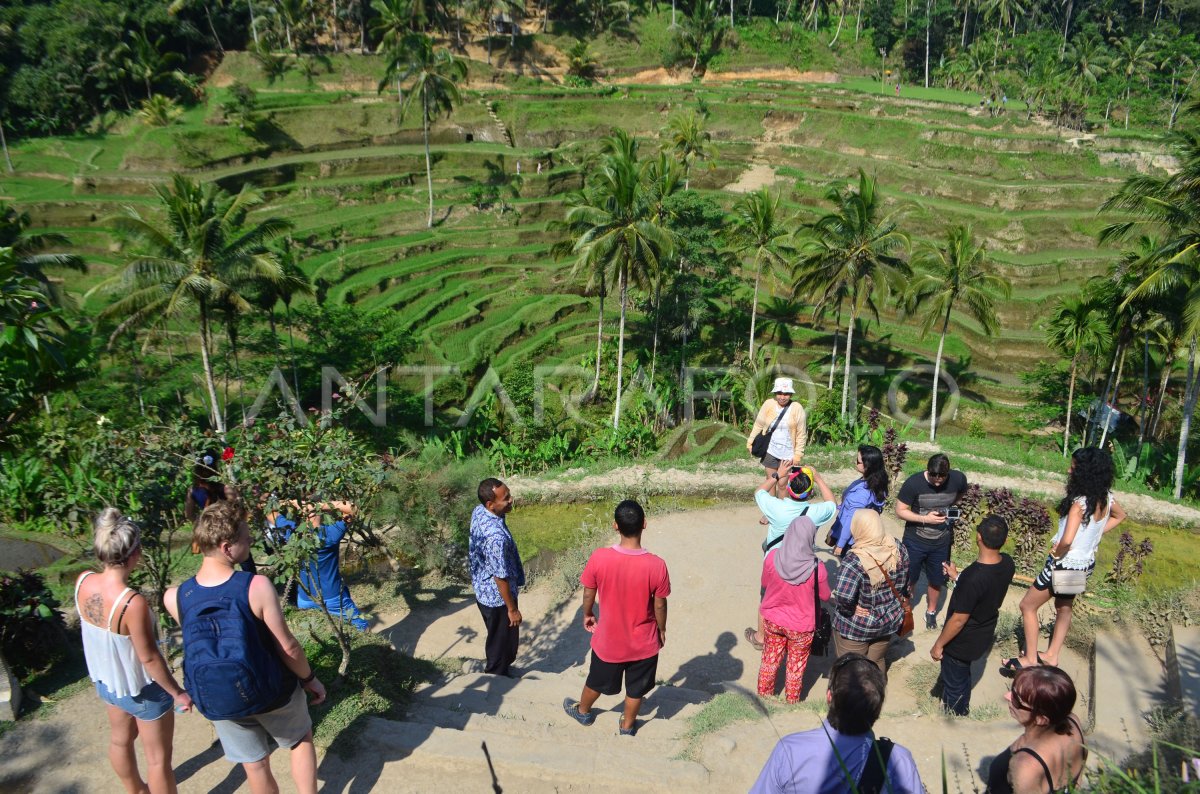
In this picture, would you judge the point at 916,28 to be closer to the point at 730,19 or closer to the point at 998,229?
the point at 730,19

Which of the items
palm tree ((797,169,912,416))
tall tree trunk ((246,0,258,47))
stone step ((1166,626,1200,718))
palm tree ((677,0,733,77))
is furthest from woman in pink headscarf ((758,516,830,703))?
palm tree ((677,0,733,77))

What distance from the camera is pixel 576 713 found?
17.3 ft

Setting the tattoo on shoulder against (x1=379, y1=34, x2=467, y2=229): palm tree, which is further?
(x1=379, y1=34, x2=467, y2=229): palm tree

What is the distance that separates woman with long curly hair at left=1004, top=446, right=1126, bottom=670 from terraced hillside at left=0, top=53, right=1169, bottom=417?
2077 centimetres

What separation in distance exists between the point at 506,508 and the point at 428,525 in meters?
4.36

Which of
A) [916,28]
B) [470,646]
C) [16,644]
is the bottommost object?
[470,646]

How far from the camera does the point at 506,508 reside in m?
5.61

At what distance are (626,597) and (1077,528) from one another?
3496mm

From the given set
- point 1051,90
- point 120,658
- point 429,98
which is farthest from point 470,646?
point 1051,90

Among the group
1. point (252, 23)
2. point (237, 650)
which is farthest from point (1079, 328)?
point (252, 23)

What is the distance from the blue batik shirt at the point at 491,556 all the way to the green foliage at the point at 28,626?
3277 mm

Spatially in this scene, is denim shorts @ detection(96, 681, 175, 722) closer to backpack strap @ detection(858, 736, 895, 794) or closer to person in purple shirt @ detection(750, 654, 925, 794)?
person in purple shirt @ detection(750, 654, 925, 794)

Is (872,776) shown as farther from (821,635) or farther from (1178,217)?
(1178,217)

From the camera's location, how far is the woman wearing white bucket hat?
8.49 metres
